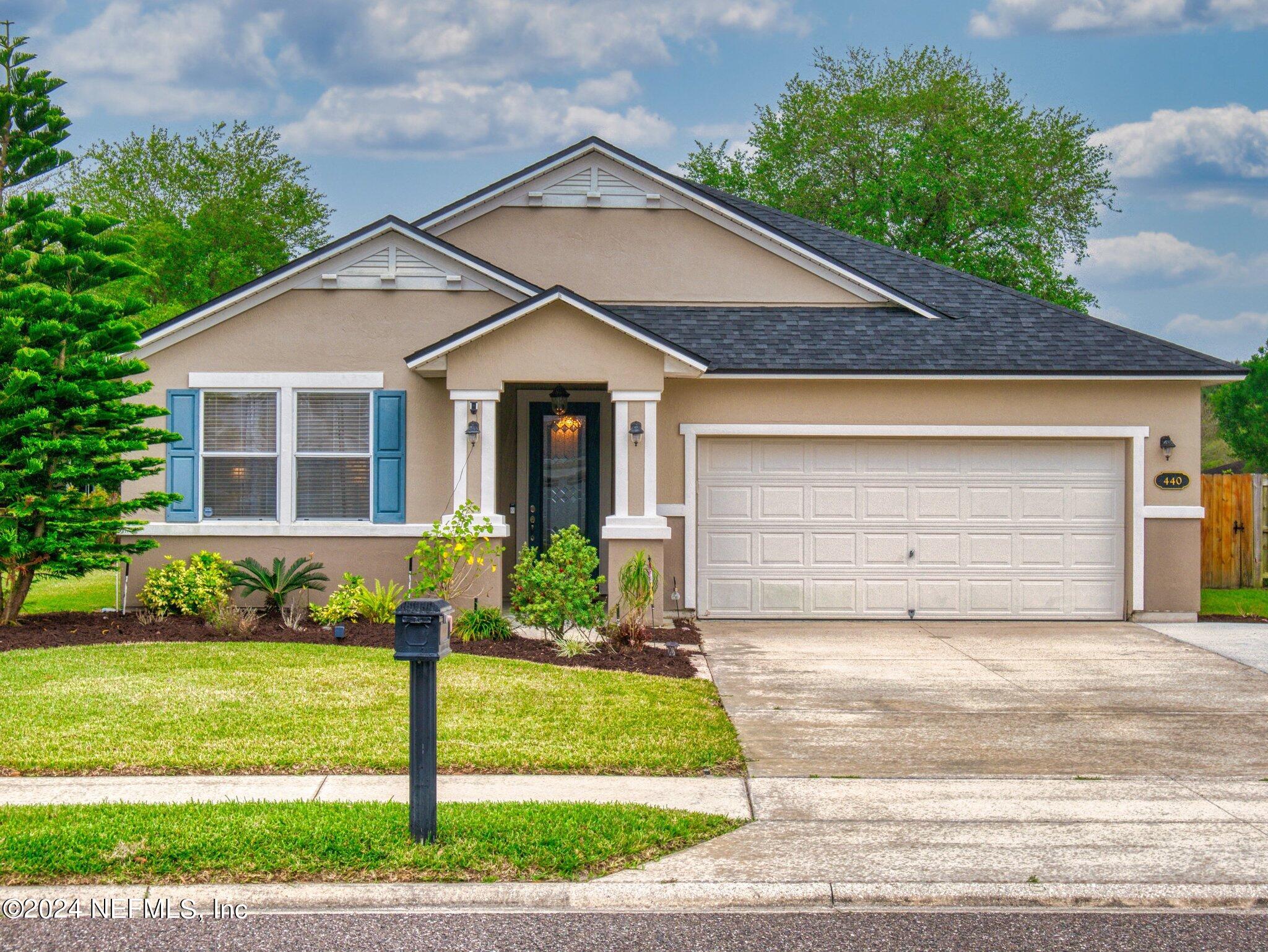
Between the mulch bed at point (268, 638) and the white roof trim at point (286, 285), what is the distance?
3343mm

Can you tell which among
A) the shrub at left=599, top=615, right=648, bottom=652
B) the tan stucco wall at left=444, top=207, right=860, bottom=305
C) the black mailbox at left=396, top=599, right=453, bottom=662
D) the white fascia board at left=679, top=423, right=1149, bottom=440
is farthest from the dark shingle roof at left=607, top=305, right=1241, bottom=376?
the black mailbox at left=396, top=599, right=453, bottom=662

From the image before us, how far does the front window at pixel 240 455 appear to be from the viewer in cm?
1376

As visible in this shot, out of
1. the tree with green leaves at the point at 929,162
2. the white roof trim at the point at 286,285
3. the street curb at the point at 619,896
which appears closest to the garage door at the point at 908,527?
the white roof trim at the point at 286,285

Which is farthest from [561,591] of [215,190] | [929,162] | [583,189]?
[215,190]

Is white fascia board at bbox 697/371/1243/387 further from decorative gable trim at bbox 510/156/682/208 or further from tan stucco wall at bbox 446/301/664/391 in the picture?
decorative gable trim at bbox 510/156/682/208

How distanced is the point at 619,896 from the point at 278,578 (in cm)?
923

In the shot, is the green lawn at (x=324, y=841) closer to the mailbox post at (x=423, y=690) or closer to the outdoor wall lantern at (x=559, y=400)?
the mailbox post at (x=423, y=690)

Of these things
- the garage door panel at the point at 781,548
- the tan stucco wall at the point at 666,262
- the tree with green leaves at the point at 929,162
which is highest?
the tree with green leaves at the point at 929,162

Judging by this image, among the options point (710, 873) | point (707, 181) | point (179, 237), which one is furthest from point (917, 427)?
point (179, 237)

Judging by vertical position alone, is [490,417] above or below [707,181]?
below

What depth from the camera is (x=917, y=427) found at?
14367mm

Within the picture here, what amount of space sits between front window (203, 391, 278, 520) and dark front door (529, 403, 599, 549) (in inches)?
134

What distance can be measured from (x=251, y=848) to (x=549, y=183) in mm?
12318

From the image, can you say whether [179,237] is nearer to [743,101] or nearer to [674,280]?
[743,101]
